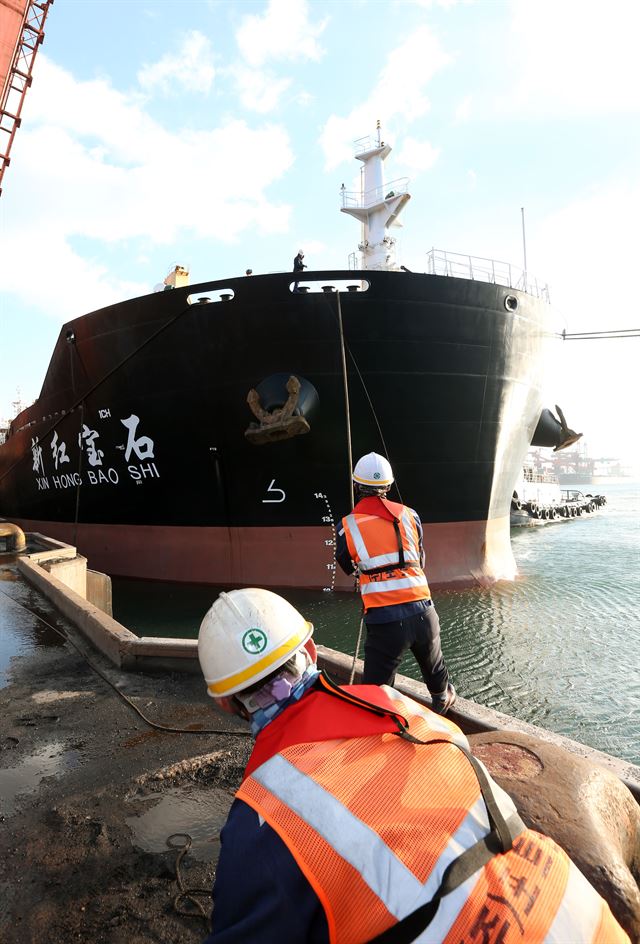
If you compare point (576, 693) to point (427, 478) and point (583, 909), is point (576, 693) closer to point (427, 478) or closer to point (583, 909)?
point (427, 478)

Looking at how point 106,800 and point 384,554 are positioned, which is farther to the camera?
point 384,554

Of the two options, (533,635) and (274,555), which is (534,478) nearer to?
(274,555)

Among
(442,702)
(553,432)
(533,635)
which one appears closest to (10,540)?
(533,635)

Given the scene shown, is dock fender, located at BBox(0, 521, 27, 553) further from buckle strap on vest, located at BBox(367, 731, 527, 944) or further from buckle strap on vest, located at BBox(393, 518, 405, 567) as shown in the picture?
buckle strap on vest, located at BBox(367, 731, 527, 944)

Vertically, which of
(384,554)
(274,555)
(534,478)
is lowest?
(534,478)

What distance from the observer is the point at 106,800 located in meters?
2.63

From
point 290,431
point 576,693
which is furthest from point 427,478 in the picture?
point 576,693

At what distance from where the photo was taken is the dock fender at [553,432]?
528 inches

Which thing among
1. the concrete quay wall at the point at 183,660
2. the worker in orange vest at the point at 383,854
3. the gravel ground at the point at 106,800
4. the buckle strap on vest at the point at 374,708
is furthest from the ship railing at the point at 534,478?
the worker in orange vest at the point at 383,854

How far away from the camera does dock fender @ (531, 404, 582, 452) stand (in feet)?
44.0

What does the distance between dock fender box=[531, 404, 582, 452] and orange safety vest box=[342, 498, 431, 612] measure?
11266mm

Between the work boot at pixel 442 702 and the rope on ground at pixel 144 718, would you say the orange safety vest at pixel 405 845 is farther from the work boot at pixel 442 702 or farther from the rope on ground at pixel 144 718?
the rope on ground at pixel 144 718

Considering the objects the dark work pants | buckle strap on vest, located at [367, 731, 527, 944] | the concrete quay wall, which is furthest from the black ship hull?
buckle strap on vest, located at [367, 731, 527, 944]

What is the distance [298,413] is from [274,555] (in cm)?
260
